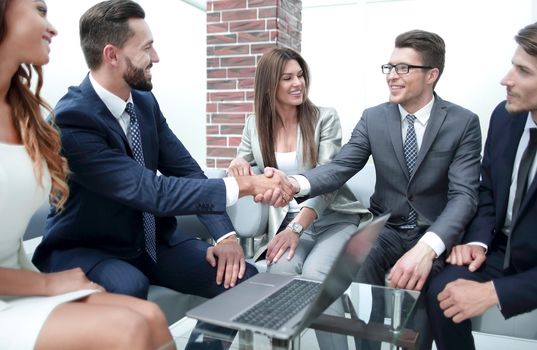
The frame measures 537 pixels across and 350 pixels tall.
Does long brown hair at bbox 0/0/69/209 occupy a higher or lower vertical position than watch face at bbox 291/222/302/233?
higher

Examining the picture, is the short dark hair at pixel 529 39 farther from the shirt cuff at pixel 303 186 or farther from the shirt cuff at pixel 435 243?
the shirt cuff at pixel 303 186

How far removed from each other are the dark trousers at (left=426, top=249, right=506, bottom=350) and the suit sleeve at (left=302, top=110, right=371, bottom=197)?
25.0 inches

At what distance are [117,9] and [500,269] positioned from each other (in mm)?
1746

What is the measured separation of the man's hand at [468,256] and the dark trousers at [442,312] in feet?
0.08

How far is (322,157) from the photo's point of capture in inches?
98.5

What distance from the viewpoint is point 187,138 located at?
5258 millimetres

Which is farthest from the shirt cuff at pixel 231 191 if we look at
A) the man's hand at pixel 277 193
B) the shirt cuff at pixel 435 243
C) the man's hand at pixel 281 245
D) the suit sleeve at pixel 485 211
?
the suit sleeve at pixel 485 211

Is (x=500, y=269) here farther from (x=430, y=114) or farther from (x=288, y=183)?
(x=288, y=183)

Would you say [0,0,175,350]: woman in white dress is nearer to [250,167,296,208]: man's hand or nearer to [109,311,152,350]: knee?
[109,311,152,350]: knee

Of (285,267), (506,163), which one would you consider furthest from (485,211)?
(285,267)

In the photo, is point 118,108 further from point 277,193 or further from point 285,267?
point 285,267

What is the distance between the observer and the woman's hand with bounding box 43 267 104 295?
4.36ft

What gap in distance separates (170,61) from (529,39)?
353 cm

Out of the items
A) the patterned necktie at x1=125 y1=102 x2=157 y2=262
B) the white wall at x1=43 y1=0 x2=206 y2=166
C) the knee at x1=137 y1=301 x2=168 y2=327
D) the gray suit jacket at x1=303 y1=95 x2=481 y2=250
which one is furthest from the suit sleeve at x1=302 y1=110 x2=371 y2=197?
the white wall at x1=43 y1=0 x2=206 y2=166
